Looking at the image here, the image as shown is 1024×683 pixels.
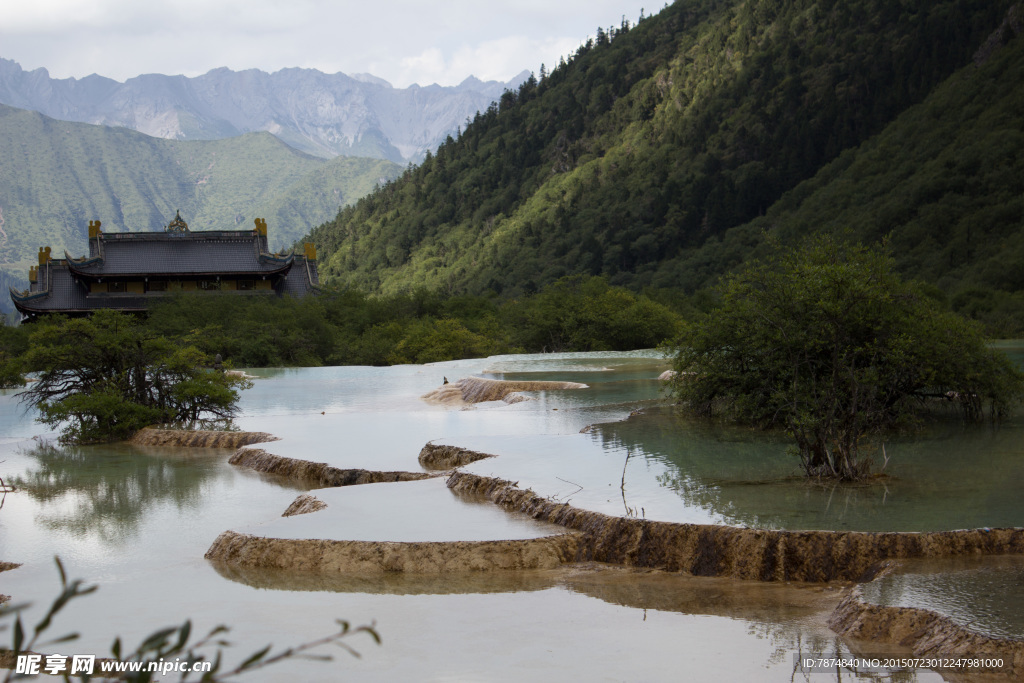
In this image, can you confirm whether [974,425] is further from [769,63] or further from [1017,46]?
[769,63]

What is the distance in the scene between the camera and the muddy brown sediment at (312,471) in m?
13.5

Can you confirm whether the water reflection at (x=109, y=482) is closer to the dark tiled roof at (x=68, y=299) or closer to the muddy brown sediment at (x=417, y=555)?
A: the muddy brown sediment at (x=417, y=555)

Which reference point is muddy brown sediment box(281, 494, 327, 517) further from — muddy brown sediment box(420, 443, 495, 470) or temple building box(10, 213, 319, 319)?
temple building box(10, 213, 319, 319)

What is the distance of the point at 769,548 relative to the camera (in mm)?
8945

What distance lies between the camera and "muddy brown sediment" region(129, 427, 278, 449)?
18.0 meters

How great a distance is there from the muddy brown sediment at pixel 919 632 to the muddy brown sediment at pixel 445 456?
6.92m

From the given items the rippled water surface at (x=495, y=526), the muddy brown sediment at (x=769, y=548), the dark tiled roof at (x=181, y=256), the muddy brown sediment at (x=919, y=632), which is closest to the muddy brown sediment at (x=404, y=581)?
the rippled water surface at (x=495, y=526)

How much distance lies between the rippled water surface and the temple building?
37342 millimetres

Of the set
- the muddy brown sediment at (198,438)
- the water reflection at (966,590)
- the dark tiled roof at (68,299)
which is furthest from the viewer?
the dark tiled roof at (68,299)

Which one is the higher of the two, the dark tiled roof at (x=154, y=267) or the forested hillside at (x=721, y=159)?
the forested hillside at (x=721, y=159)

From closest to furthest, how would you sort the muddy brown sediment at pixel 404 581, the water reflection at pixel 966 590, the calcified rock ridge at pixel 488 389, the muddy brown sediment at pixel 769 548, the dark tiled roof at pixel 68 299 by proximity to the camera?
1. the water reflection at pixel 966 590
2. the muddy brown sediment at pixel 769 548
3. the muddy brown sediment at pixel 404 581
4. the calcified rock ridge at pixel 488 389
5. the dark tiled roof at pixel 68 299

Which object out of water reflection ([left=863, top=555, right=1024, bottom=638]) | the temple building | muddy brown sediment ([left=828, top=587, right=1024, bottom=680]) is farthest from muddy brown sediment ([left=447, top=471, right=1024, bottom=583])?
the temple building

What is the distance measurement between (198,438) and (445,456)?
21.1ft

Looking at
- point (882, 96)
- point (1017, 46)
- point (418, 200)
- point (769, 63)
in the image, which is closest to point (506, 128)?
point (418, 200)
